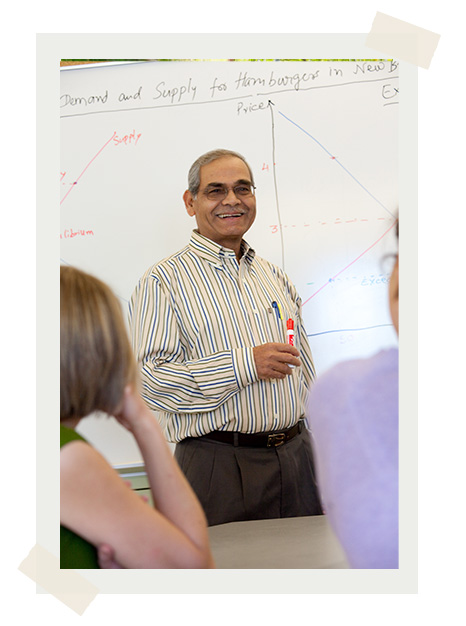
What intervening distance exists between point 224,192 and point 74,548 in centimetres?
75

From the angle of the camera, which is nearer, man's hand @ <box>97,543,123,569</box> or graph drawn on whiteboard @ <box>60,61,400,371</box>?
man's hand @ <box>97,543,123,569</box>

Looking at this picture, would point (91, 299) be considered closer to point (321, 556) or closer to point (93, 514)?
point (93, 514)

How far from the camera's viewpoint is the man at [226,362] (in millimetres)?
1298

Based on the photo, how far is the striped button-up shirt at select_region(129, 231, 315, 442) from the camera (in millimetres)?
1289

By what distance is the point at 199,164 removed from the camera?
4.67ft

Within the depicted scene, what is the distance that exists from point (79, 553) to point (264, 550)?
34 centimetres

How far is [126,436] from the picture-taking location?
1.21 metres

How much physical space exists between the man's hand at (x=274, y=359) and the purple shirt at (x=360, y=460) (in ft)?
0.47
